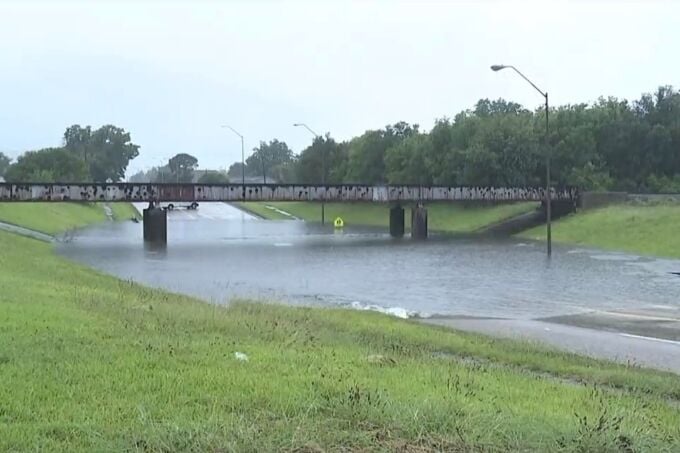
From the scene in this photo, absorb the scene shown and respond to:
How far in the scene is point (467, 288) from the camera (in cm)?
2989

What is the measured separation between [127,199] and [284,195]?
43.3 ft

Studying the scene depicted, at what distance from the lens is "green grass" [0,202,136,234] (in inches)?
2940

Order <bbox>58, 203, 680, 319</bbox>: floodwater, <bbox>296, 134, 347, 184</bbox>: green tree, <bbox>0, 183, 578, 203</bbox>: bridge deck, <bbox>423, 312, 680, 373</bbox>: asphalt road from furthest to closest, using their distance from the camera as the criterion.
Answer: <bbox>296, 134, 347, 184</bbox>: green tree
<bbox>0, 183, 578, 203</bbox>: bridge deck
<bbox>58, 203, 680, 319</bbox>: floodwater
<bbox>423, 312, 680, 373</bbox>: asphalt road

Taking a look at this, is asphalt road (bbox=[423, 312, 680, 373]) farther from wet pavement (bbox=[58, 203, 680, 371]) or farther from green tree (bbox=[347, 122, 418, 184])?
green tree (bbox=[347, 122, 418, 184])

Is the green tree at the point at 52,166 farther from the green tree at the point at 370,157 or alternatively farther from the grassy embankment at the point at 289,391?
the grassy embankment at the point at 289,391

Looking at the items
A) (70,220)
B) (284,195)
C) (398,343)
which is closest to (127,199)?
(284,195)

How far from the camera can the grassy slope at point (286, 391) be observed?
20.3 feet

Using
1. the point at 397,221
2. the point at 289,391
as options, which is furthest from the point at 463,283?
the point at 397,221

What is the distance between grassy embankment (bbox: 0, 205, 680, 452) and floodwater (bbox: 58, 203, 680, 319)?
10032 millimetres

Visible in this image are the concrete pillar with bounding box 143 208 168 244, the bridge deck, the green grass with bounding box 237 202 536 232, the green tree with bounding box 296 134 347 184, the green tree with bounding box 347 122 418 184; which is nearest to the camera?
the concrete pillar with bounding box 143 208 168 244

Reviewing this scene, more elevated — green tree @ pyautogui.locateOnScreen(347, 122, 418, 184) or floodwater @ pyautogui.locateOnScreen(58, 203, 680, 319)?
green tree @ pyautogui.locateOnScreen(347, 122, 418, 184)

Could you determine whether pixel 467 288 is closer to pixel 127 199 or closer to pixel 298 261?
pixel 298 261

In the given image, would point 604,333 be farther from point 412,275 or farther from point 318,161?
point 318,161

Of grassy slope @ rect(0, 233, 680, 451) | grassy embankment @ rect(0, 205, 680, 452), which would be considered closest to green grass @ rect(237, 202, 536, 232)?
grassy slope @ rect(0, 233, 680, 451)
